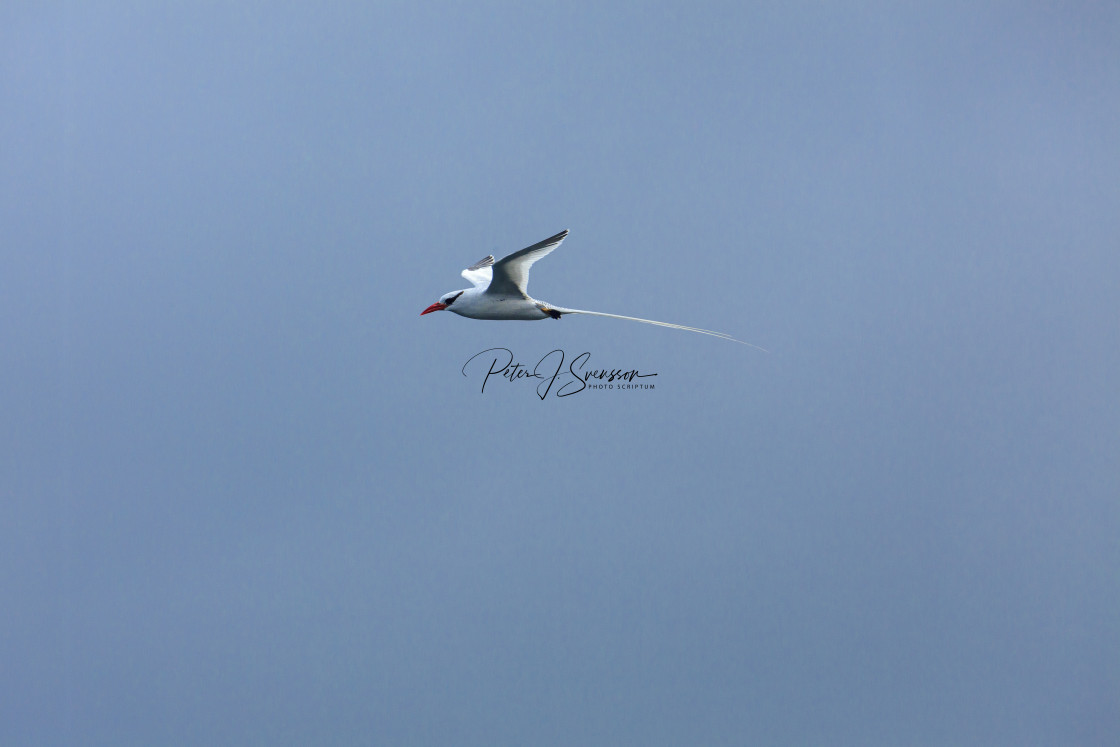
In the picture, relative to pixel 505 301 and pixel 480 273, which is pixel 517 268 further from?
pixel 480 273

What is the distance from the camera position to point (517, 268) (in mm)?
10945

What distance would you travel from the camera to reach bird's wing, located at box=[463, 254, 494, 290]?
12477 mm

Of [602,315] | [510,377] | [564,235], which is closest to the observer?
[564,235]

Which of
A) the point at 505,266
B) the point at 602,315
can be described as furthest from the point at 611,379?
the point at 505,266

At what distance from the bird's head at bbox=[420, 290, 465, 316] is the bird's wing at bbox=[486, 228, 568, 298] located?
447mm

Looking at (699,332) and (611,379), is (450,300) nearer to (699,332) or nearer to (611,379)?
(611,379)

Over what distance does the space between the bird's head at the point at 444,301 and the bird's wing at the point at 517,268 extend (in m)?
0.45

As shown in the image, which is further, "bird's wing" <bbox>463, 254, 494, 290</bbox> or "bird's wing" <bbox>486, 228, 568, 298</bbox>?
"bird's wing" <bbox>463, 254, 494, 290</bbox>

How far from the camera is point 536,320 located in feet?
38.1

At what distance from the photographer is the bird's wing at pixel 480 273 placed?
12.5 metres

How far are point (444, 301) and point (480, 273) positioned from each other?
145 cm

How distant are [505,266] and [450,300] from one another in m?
1.12

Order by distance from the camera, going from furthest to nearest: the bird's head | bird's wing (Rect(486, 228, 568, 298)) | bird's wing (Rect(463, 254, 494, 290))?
bird's wing (Rect(463, 254, 494, 290)) → the bird's head → bird's wing (Rect(486, 228, 568, 298))

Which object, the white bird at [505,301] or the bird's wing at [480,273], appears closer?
the white bird at [505,301]
